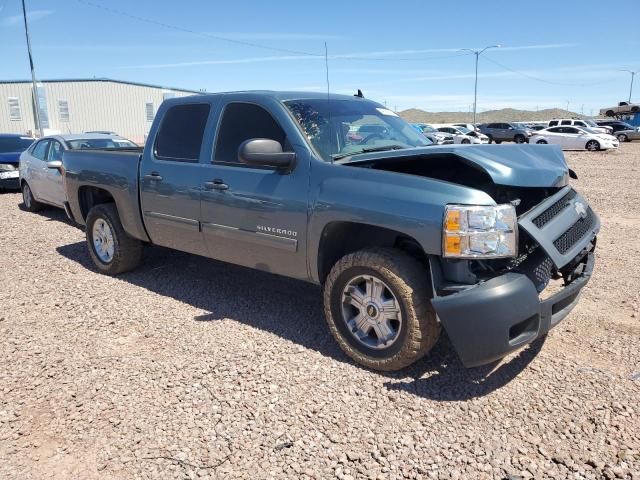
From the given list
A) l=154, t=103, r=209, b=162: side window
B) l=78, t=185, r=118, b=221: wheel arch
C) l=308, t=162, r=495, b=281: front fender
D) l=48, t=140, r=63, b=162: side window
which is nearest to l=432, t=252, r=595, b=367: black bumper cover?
l=308, t=162, r=495, b=281: front fender

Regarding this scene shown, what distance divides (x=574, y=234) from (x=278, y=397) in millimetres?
2305

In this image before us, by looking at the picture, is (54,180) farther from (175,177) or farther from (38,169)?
(175,177)

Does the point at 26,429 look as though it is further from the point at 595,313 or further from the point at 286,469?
the point at 595,313

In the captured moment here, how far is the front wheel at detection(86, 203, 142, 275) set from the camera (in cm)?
588

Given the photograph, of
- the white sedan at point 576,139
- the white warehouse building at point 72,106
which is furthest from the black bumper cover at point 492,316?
the white warehouse building at point 72,106

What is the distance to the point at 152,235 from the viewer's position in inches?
Answer: 211

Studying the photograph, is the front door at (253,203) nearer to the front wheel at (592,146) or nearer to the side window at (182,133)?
the side window at (182,133)

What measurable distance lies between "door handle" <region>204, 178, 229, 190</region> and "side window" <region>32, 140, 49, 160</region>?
728cm

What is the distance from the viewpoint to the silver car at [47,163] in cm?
964

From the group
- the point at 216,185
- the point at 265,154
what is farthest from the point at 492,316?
the point at 216,185

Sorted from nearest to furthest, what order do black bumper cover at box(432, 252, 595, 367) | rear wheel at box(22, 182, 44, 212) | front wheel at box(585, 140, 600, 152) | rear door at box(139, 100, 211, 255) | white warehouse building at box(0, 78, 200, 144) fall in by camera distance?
black bumper cover at box(432, 252, 595, 367) < rear door at box(139, 100, 211, 255) < rear wheel at box(22, 182, 44, 212) < front wheel at box(585, 140, 600, 152) < white warehouse building at box(0, 78, 200, 144)

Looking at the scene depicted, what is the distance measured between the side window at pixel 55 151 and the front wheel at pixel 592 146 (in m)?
28.0

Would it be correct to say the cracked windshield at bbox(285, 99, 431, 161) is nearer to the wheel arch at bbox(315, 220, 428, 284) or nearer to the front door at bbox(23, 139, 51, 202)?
the wheel arch at bbox(315, 220, 428, 284)

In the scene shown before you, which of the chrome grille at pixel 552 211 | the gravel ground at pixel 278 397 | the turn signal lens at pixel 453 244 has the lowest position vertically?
the gravel ground at pixel 278 397
